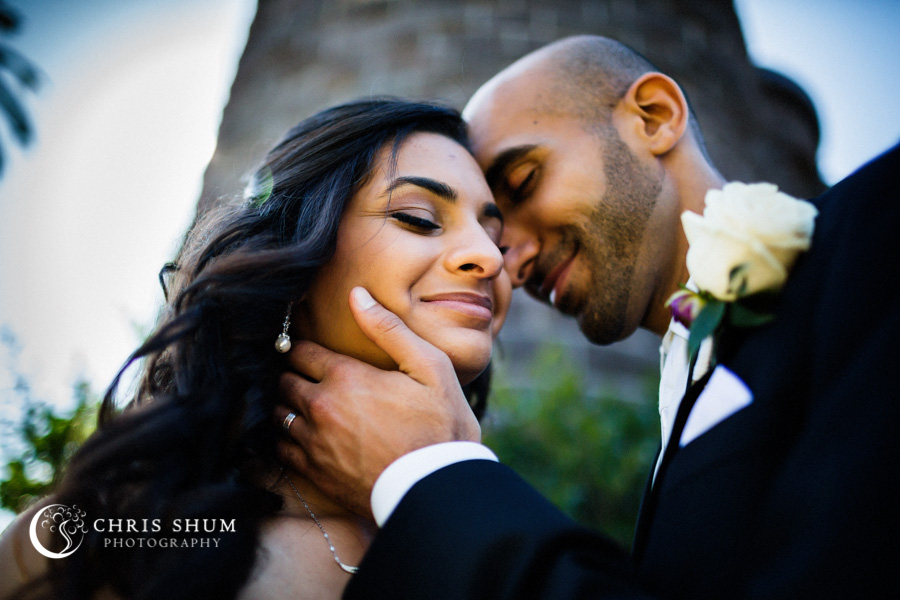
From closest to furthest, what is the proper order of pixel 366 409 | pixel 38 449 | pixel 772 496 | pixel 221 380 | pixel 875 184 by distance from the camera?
pixel 772 496 < pixel 875 184 < pixel 366 409 < pixel 221 380 < pixel 38 449

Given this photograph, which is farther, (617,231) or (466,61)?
(466,61)

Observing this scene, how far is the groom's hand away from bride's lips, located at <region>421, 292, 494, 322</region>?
21 centimetres

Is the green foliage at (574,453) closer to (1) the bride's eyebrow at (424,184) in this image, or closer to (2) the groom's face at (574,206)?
(2) the groom's face at (574,206)

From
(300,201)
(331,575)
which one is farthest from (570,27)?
(331,575)

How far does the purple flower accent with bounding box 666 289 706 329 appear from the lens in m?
1.65

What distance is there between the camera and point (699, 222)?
169 centimetres

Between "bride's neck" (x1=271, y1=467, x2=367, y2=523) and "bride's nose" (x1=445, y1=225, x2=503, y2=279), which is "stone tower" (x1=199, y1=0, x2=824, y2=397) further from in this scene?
"bride's neck" (x1=271, y1=467, x2=367, y2=523)

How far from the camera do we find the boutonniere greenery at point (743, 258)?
154cm

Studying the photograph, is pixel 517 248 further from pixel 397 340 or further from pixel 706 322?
pixel 706 322

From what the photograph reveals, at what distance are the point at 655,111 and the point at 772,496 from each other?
8.94 feet

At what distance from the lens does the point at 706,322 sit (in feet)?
5.13

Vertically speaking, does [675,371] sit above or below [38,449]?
above

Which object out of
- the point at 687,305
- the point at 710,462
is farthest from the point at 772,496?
the point at 687,305

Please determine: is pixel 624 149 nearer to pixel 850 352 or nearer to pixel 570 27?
pixel 850 352
